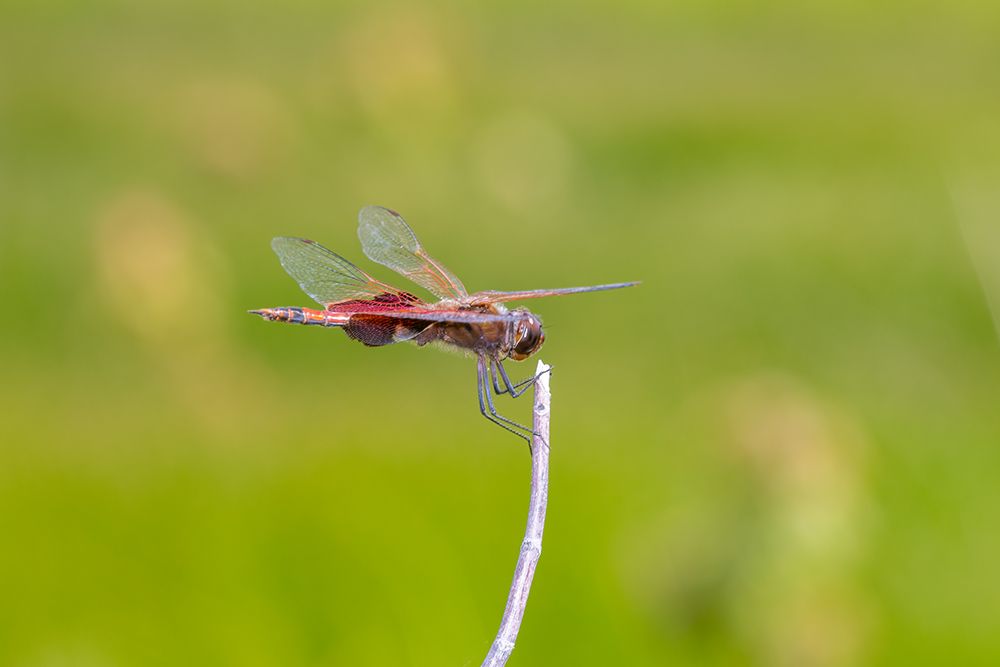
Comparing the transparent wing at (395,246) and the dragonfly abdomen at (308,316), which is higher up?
the transparent wing at (395,246)

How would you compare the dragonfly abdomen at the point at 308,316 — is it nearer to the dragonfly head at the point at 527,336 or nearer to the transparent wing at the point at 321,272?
the transparent wing at the point at 321,272

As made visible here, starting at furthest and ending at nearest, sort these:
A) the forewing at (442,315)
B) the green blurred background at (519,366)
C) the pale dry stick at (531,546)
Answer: the green blurred background at (519,366) < the forewing at (442,315) < the pale dry stick at (531,546)

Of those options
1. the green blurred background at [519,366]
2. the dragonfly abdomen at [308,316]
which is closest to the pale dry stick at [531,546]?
the dragonfly abdomen at [308,316]

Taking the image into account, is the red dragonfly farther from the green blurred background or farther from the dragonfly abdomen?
the green blurred background

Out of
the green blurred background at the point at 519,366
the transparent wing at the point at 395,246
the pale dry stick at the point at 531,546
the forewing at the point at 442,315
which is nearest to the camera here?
the pale dry stick at the point at 531,546

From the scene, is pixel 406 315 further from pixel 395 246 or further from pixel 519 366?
pixel 519 366

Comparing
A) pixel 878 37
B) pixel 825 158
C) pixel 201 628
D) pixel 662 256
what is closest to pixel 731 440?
pixel 201 628
